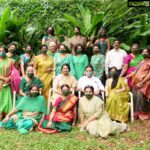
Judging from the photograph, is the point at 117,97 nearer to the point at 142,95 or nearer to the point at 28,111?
the point at 142,95

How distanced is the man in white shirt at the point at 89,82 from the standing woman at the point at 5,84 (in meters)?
Answer: 1.54

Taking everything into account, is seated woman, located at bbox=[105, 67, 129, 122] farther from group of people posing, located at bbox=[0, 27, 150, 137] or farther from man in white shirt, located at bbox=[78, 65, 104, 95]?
man in white shirt, located at bbox=[78, 65, 104, 95]

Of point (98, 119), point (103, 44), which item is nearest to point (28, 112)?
point (98, 119)

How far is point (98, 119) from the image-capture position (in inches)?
282

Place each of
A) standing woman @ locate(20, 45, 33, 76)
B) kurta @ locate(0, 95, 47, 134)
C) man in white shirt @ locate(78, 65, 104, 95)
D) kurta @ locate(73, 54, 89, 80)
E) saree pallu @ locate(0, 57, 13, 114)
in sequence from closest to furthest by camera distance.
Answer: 1. kurta @ locate(0, 95, 47, 134)
2. saree pallu @ locate(0, 57, 13, 114)
3. man in white shirt @ locate(78, 65, 104, 95)
4. kurta @ locate(73, 54, 89, 80)
5. standing woman @ locate(20, 45, 33, 76)

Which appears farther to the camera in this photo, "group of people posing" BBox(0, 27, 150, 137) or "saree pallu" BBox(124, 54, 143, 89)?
"saree pallu" BBox(124, 54, 143, 89)

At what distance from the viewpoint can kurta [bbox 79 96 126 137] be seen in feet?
22.5

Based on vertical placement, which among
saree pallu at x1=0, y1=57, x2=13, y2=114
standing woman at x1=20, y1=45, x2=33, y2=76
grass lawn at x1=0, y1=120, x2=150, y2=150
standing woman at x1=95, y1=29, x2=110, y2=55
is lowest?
grass lawn at x1=0, y1=120, x2=150, y2=150

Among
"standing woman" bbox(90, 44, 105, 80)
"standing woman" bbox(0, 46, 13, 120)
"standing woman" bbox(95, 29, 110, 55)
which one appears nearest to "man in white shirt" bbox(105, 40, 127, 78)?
"standing woman" bbox(90, 44, 105, 80)

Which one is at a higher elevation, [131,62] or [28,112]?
[131,62]

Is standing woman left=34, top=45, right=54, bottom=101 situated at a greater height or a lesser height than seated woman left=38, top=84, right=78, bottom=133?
greater

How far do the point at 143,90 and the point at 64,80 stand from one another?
1736mm

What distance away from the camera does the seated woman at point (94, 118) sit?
270 inches

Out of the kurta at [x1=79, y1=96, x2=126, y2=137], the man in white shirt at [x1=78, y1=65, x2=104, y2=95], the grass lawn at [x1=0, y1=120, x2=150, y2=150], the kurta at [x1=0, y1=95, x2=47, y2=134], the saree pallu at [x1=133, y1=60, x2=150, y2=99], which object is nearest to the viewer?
the grass lawn at [x1=0, y1=120, x2=150, y2=150]
